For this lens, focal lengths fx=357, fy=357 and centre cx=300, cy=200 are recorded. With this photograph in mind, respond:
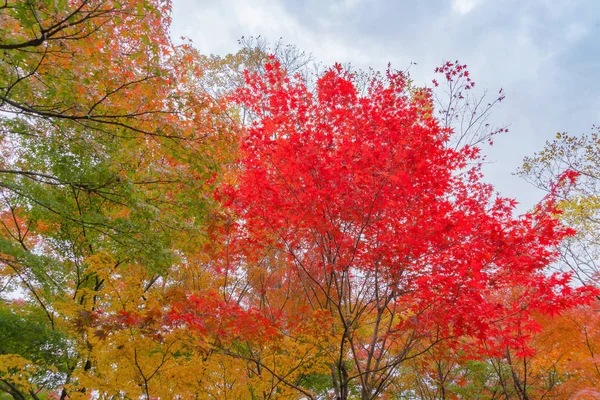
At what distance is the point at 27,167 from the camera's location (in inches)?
261

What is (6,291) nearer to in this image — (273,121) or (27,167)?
(27,167)

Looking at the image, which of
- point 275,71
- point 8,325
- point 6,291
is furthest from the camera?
point 6,291

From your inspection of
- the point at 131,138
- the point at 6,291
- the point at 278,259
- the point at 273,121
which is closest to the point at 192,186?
the point at 131,138

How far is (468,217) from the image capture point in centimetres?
616

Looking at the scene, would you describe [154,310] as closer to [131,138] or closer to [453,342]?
[131,138]

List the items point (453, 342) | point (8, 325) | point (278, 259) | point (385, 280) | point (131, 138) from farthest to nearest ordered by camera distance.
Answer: point (278, 259) < point (8, 325) < point (385, 280) < point (453, 342) < point (131, 138)

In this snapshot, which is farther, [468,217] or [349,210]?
[468,217]

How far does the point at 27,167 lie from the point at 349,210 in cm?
599

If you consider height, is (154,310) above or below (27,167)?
below

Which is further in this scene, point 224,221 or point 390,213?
point 224,221

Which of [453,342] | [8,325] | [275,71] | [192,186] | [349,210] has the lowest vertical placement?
[453,342]

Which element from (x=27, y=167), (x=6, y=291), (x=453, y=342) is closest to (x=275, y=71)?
(x=27, y=167)

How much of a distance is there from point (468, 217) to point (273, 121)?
387 centimetres

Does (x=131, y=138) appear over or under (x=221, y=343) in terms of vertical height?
over
